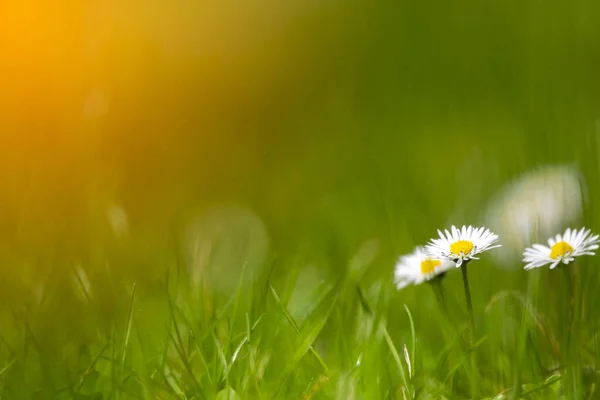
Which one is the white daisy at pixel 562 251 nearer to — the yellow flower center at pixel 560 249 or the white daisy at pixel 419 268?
the yellow flower center at pixel 560 249

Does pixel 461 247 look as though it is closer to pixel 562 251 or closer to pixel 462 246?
pixel 462 246

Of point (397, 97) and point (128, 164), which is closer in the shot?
point (128, 164)

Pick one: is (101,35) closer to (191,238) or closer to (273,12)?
(273,12)

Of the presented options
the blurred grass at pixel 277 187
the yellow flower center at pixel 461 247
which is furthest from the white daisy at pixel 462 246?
the blurred grass at pixel 277 187

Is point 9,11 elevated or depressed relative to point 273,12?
elevated

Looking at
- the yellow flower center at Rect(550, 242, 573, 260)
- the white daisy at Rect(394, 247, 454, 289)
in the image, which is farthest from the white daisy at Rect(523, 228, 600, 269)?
the white daisy at Rect(394, 247, 454, 289)

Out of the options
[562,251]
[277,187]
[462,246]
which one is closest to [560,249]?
[562,251]

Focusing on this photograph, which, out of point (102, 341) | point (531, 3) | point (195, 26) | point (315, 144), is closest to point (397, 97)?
point (315, 144)
